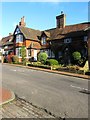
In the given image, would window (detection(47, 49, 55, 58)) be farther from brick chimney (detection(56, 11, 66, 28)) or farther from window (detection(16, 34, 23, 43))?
window (detection(16, 34, 23, 43))

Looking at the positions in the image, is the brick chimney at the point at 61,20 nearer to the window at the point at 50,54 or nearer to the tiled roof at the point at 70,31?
the tiled roof at the point at 70,31

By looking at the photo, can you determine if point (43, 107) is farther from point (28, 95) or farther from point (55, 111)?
point (28, 95)

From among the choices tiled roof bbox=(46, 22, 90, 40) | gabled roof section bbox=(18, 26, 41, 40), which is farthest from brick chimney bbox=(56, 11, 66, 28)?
gabled roof section bbox=(18, 26, 41, 40)

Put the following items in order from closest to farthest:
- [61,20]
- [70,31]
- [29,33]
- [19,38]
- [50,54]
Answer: [70,31]
[50,54]
[61,20]
[19,38]
[29,33]

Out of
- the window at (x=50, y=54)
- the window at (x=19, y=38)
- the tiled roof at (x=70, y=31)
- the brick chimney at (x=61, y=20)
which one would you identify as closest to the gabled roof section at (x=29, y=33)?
the window at (x=19, y=38)

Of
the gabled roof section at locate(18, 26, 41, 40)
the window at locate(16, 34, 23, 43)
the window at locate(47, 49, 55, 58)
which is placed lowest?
the window at locate(47, 49, 55, 58)

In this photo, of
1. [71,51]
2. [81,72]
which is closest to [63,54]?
[71,51]

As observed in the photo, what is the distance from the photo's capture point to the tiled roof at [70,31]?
33.5m

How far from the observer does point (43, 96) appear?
11.1 metres

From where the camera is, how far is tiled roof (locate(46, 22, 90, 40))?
33537 mm

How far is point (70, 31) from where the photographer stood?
35688 millimetres

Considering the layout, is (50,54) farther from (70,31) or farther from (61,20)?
(61,20)

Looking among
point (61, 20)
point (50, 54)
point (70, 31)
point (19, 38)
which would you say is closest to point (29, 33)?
point (19, 38)

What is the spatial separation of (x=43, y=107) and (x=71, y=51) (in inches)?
969
